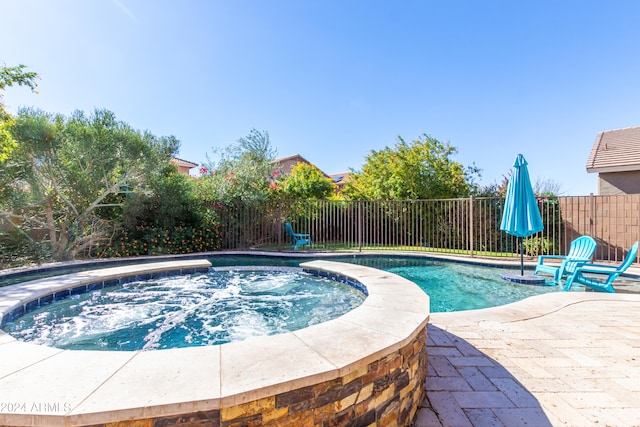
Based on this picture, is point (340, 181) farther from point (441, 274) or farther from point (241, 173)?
point (441, 274)

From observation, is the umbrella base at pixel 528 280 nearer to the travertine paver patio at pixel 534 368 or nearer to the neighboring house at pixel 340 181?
the travertine paver patio at pixel 534 368

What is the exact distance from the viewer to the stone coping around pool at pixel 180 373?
1.20m

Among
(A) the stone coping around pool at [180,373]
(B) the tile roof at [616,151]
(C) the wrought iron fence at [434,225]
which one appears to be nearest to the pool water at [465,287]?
(C) the wrought iron fence at [434,225]

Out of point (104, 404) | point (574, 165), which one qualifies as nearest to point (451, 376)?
point (104, 404)

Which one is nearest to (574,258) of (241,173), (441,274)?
(441,274)

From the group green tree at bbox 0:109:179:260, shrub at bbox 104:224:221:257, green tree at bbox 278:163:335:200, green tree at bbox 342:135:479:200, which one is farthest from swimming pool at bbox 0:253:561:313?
green tree at bbox 278:163:335:200

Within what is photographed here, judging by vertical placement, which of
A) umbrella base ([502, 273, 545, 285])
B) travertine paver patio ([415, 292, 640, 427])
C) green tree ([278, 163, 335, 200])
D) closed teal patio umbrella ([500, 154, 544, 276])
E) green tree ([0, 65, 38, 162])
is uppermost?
green tree ([0, 65, 38, 162])

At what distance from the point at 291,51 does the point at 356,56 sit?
234 cm

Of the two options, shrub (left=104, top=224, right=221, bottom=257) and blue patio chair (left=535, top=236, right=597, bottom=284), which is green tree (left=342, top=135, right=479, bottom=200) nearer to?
blue patio chair (left=535, top=236, right=597, bottom=284)

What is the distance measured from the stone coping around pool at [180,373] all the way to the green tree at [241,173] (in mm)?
8721

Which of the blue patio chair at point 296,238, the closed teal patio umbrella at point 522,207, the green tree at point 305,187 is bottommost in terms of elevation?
the blue patio chair at point 296,238

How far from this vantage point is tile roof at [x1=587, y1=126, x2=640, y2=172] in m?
10.9

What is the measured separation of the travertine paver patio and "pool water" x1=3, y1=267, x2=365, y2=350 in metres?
1.66

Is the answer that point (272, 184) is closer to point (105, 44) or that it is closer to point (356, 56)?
point (356, 56)
